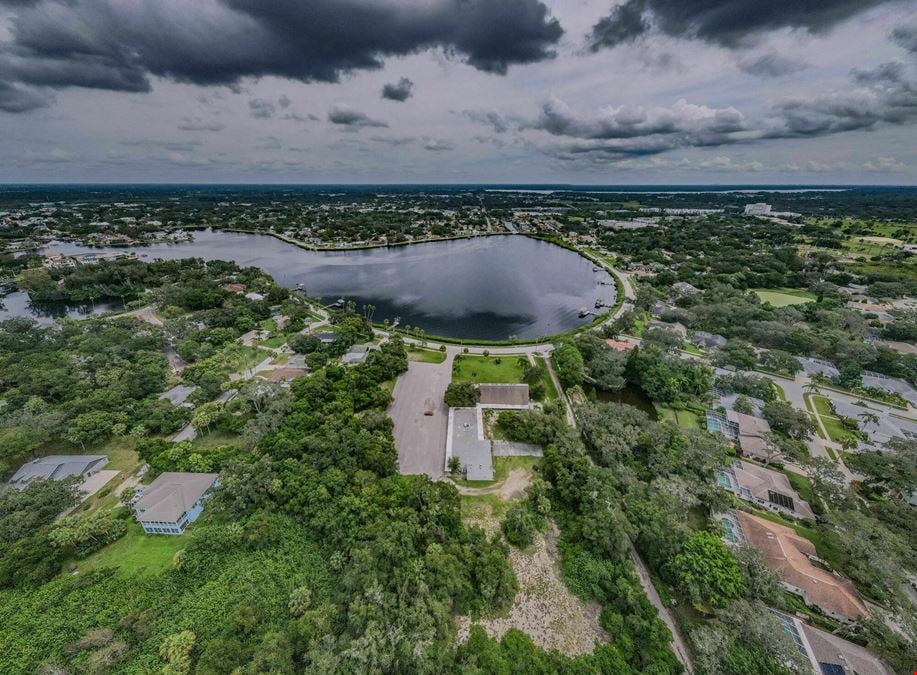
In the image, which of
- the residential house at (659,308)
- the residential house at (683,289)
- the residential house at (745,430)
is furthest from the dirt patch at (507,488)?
the residential house at (683,289)

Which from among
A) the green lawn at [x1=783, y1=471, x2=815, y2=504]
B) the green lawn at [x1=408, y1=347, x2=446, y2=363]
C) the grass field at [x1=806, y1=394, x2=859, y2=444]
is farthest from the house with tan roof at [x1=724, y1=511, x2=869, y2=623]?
the green lawn at [x1=408, y1=347, x2=446, y2=363]

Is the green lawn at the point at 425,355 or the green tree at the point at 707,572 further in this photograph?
the green lawn at the point at 425,355

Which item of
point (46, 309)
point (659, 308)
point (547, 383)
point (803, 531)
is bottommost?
point (803, 531)

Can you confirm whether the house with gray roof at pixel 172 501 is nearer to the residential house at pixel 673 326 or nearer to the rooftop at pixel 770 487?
the rooftop at pixel 770 487

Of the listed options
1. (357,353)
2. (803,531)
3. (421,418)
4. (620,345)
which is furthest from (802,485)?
(357,353)

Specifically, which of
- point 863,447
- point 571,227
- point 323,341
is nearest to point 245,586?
point 323,341

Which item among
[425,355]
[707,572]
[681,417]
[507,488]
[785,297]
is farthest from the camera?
[785,297]

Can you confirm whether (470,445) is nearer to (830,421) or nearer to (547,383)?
(547,383)
